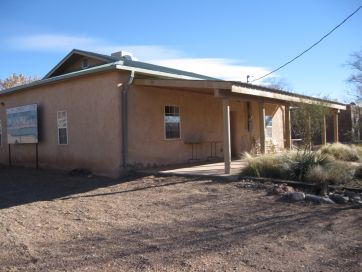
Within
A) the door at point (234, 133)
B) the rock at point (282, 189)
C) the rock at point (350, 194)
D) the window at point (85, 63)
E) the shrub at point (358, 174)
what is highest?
the window at point (85, 63)

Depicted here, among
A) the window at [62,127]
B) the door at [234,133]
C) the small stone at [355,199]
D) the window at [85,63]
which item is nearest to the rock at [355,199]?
the small stone at [355,199]

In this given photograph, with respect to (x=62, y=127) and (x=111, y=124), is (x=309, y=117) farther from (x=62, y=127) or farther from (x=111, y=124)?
(x=62, y=127)

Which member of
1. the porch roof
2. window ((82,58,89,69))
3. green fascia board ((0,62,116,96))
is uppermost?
window ((82,58,89,69))

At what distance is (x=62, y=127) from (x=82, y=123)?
1.48 meters

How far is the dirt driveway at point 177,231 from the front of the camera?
201 inches

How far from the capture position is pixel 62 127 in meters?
15.3

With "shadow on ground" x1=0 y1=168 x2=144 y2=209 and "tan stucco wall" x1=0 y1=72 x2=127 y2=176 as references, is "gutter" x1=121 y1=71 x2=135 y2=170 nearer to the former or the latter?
"tan stucco wall" x1=0 y1=72 x2=127 y2=176

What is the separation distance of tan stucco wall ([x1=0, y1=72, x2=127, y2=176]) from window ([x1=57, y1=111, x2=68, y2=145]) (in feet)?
0.65

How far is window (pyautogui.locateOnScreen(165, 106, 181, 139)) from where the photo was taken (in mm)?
14680

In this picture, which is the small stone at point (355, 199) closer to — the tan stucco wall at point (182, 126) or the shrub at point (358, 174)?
the shrub at point (358, 174)

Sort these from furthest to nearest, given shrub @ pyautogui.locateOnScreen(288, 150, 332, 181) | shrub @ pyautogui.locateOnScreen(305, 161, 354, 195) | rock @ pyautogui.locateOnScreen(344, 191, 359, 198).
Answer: shrub @ pyautogui.locateOnScreen(288, 150, 332, 181) < shrub @ pyautogui.locateOnScreen(305, 161, 354, 195) < rock @ pyautogui.locateOnScreen(344, 191, 359, 198)

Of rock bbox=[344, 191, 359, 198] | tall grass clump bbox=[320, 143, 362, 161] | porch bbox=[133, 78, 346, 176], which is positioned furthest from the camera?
tall grass clump bbox=[320, 143, 362, 161]

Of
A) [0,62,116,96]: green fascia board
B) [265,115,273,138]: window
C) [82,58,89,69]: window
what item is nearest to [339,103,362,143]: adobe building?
[265,115,273,138]: window

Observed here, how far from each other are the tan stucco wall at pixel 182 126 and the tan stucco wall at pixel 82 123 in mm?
607
